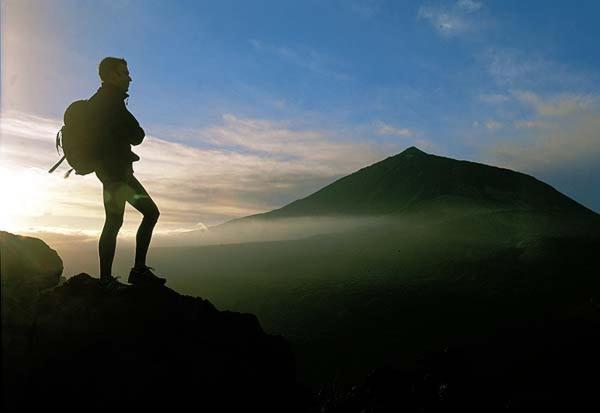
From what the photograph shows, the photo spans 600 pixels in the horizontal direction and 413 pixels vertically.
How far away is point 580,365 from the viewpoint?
27.4m

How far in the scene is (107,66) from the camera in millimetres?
8461

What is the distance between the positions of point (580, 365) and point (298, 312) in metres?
72.0

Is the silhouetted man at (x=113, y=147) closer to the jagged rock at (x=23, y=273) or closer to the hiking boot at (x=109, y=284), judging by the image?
the hiking boot at (x=109, y=284)

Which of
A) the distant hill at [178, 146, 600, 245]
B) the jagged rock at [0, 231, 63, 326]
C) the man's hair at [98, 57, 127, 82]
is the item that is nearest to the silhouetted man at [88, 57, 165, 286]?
the man's hair at [98, 57, 127, 82]

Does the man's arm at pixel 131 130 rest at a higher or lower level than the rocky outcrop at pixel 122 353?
higher

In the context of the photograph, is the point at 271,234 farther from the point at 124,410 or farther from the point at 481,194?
the point at 124,410

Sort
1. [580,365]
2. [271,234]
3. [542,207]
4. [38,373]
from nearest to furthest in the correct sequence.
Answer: [38,373] < [580,365] < [542,207] < [271,234]

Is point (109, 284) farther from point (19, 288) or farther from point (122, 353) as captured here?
point (19, 288)

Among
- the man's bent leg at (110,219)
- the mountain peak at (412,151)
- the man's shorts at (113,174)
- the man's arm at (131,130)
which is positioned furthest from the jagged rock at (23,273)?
the mountain peak at (412,151)

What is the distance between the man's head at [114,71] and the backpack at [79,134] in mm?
576

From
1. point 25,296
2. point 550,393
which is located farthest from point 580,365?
point 25,296

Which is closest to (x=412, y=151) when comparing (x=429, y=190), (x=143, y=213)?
(x=429, y=190)

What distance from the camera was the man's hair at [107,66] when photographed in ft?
27.7

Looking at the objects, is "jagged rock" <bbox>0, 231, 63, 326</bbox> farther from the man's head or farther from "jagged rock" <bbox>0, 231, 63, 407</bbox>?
the man's head
